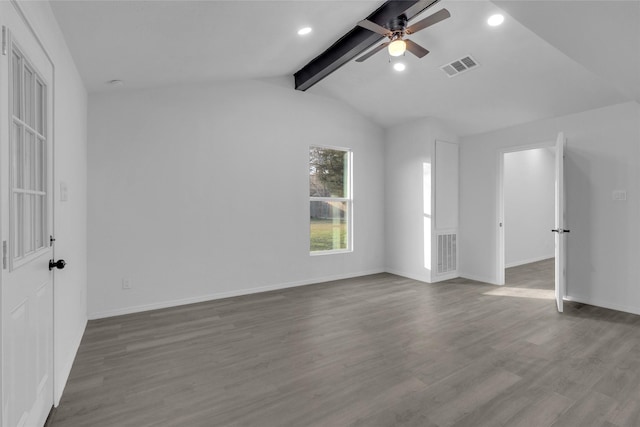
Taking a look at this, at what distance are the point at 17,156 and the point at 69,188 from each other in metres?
1.21

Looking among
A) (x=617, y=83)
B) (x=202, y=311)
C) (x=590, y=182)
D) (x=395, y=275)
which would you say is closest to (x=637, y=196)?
(x=590, y=182)

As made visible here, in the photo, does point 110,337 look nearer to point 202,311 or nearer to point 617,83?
point 202,311

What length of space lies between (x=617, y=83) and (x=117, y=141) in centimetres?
534

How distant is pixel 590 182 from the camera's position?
13.4 ft

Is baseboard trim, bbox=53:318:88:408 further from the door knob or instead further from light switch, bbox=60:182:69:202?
light switch, bbox=60:182:69:202

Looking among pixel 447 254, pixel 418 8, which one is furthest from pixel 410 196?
pixel 418 8

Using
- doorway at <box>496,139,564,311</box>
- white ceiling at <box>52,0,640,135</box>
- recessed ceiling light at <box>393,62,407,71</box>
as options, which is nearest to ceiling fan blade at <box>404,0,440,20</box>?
white ceiling at <box>52,0,640,135</box>

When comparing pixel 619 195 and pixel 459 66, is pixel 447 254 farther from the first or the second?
pixel 459 66

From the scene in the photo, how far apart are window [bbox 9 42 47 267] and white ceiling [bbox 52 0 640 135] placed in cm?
68

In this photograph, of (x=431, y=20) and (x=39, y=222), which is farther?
(x=431, y=20)

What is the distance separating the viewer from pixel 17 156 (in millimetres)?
1567

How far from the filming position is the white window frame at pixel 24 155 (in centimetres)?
142

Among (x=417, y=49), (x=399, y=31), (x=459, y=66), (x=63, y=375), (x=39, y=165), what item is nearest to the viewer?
(x=39, y=165)

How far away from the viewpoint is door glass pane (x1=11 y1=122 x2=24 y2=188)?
4.93 feet
